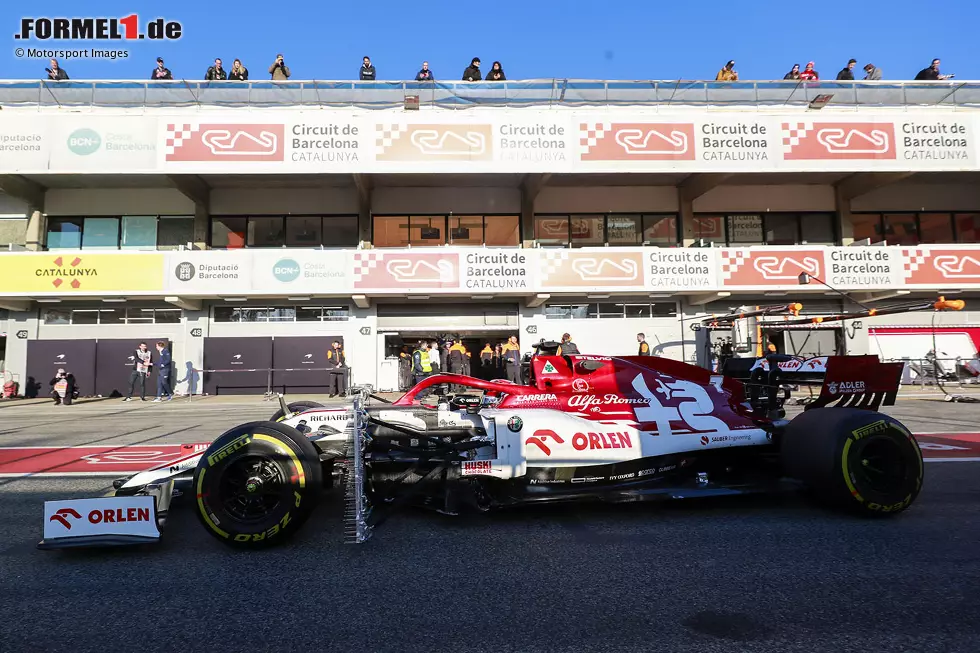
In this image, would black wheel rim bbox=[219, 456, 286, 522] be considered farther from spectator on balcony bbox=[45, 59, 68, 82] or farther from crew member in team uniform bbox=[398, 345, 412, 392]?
spectator on balcony bbox=[45, 59, 68, 82]

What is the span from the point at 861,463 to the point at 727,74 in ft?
65.1

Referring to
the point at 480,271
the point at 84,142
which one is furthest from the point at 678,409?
the point at 84,142

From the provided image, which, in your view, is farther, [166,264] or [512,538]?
[166,264]

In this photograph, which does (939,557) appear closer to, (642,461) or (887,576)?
(887,576)

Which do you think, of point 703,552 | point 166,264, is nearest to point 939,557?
point 703,552

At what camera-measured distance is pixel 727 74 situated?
2003 centimetres

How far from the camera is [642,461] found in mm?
4250

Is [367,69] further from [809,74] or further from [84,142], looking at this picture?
[809,74]

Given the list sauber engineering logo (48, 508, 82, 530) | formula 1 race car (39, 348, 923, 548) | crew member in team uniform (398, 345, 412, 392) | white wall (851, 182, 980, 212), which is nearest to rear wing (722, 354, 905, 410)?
formula 1 race car (39, 348, 923, 548)

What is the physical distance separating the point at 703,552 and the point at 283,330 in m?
17.8

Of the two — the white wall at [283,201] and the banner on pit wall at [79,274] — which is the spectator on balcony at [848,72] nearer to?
the white wall at [283,201]

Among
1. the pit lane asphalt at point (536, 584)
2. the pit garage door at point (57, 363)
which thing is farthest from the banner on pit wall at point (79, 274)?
the pit lane asphalt at point (536, 584)

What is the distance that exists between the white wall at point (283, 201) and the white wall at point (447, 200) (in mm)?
1176

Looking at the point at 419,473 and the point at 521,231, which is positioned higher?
the point at 521,231
